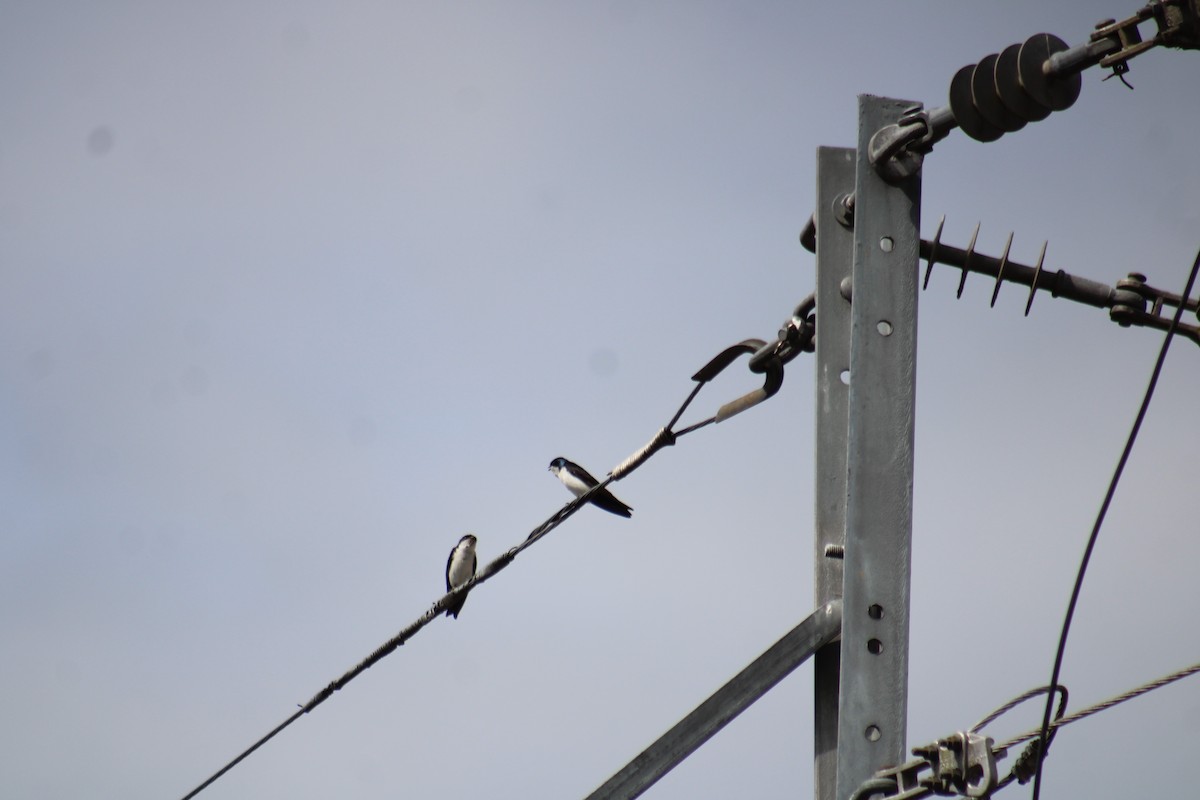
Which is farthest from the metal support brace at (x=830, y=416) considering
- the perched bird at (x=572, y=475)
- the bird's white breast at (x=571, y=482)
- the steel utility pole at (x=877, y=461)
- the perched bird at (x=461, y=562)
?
the perched bird at (x=461, y=562)

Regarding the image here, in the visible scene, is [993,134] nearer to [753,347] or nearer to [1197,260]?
[1197,260]

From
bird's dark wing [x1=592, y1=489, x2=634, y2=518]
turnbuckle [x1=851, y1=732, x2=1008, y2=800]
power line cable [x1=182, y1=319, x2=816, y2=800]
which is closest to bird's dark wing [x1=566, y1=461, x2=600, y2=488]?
bird's dark wing [x1=592, y1=489, x2=634, y2=518]

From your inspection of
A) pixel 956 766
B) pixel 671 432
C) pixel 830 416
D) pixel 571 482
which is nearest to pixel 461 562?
pixel 571 482

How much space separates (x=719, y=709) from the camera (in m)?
3.92

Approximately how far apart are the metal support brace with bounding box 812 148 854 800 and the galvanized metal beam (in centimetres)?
10

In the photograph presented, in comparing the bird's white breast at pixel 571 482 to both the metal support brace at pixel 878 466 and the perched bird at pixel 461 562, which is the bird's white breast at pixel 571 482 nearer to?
the perched bird at pixel 461 562

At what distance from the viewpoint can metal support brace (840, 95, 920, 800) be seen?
3721 millimetres

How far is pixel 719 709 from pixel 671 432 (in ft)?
5.80

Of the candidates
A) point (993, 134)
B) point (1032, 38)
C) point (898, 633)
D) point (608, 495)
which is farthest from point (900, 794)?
point (608, 495)

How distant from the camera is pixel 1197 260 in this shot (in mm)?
3504

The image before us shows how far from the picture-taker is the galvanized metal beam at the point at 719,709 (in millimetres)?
3904

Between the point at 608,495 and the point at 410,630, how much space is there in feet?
24.4

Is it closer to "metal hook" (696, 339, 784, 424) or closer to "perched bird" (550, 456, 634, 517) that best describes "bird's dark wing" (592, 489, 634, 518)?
"perched bird" (550, 456, 634, 517)

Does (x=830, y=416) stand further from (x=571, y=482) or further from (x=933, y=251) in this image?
(x=571, y=482)
